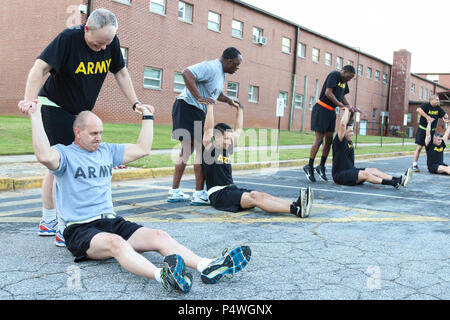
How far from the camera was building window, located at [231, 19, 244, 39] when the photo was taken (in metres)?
26.1

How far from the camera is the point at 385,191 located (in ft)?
24.1

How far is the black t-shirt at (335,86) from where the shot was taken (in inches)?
319

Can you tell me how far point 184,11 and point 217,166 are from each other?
64.4 ft

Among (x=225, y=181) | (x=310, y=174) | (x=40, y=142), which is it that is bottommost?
(x=310, y=174)

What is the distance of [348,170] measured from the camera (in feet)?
25.2

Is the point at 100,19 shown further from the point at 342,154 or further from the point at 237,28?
the point at 237,28

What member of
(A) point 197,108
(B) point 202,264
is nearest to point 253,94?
(A) point 197,108

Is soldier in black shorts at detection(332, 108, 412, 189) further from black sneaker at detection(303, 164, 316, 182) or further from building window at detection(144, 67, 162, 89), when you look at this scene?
building window at detection(144, 67, 162, 89)

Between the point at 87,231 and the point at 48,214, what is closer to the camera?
the point at 87,231

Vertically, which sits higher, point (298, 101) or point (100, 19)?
point (298, 101)

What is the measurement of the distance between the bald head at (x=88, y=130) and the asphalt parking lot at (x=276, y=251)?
0.86 metres

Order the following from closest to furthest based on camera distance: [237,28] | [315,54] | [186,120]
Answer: [186,120]
[237,28]
[315,54]

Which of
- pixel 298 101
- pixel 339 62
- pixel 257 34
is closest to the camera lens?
pixel 257 34
